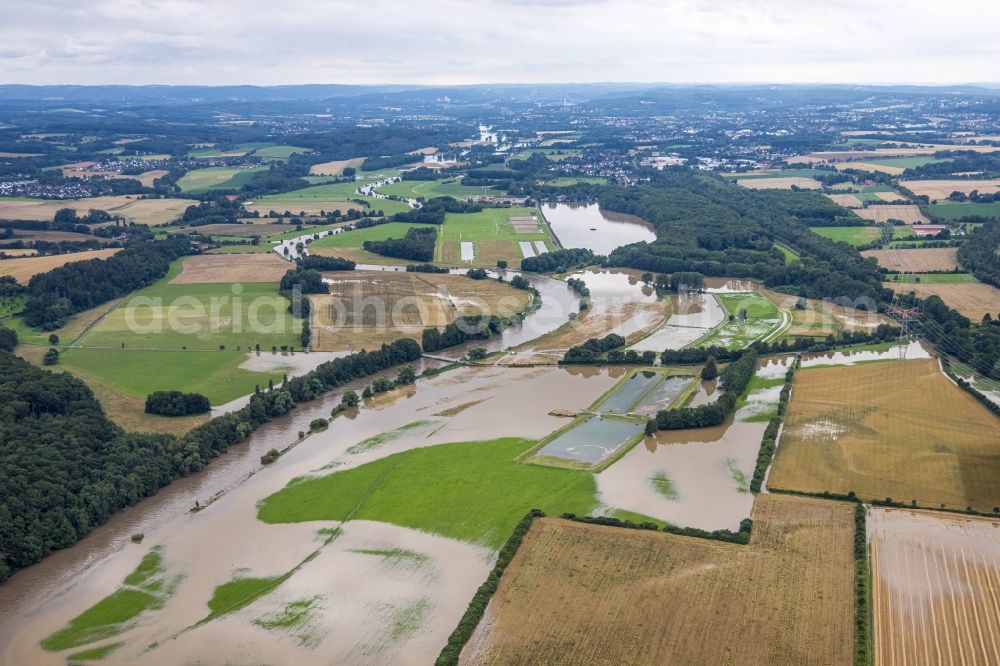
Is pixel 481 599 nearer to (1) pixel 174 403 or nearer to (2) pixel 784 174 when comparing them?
(1) pixel 174 403

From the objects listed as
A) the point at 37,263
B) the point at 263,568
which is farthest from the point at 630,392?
the point at 37,263

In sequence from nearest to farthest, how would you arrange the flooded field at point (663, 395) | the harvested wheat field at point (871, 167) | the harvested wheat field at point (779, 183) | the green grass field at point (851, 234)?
1. the flooded field at point (663, 395)
2. the green grass field at point (851, 234)
3. the harvested wheat field at point (779, 183)
4. the harvested wheat field at point (871, 167)

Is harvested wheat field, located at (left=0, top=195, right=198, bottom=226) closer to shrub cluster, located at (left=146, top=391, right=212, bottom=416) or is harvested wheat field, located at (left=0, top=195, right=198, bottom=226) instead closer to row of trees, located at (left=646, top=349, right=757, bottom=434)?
shrub cluster, located at (left=146, top=391, right=212, bottom=416)

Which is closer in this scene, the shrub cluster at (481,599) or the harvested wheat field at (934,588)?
the harvested wheat field at (934,588)

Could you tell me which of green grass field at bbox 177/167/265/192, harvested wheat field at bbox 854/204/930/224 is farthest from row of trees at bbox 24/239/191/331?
harvested wheat field at bbox 854/204/930/224

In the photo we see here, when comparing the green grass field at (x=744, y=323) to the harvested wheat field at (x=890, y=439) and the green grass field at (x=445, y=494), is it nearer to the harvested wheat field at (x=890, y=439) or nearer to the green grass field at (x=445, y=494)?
the harvested wheat field at (x=890, y=439)

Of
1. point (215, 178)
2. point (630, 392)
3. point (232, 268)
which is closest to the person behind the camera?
point (630, 392)

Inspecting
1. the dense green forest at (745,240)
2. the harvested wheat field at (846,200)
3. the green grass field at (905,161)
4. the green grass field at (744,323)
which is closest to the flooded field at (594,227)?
the dense green forest at (745,240)
